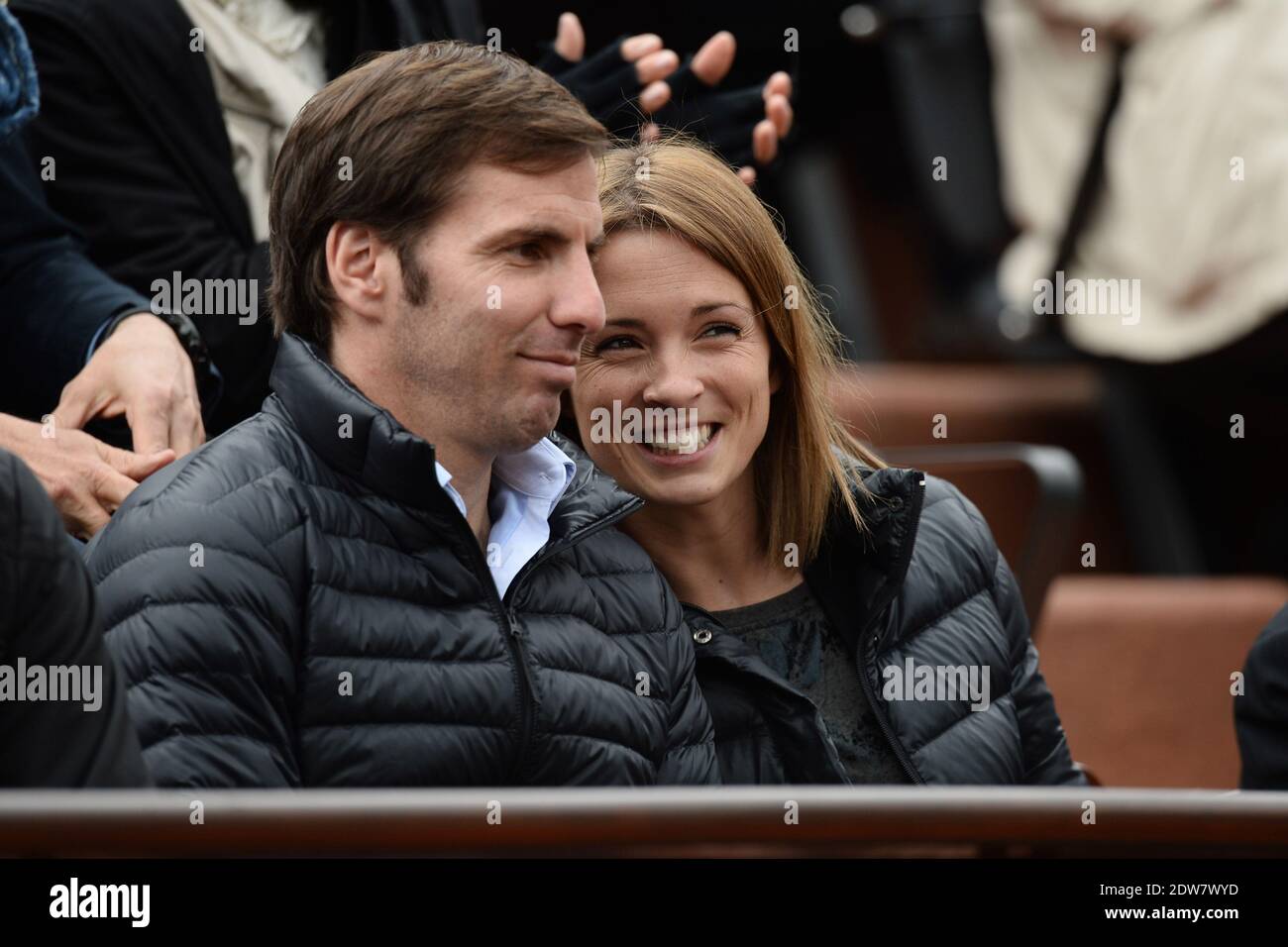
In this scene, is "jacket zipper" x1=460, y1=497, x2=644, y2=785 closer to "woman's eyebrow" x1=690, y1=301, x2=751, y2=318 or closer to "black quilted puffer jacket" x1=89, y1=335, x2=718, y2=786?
"black quilted puffer jacket" x1=89, y1=335, x2=718, y2=786

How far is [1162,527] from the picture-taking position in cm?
550

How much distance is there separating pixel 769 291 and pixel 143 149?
699mm

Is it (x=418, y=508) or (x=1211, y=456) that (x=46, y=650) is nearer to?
(x=418, y=508)

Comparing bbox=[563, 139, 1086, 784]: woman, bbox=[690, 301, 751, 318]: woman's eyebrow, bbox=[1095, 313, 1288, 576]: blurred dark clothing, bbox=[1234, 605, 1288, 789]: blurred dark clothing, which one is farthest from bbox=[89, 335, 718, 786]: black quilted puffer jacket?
bbox=[1095, 313, 1288, 576]: blurred dark clothing

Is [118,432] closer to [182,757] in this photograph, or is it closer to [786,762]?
[182,757]

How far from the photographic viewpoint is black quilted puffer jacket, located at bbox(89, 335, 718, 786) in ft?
4.92

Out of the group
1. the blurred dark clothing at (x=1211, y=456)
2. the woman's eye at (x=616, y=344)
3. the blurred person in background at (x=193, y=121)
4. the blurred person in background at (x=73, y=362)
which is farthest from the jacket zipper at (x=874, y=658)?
the blurred dark clothing at (x=1211, y=456)

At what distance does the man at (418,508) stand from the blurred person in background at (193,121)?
13.1 inches

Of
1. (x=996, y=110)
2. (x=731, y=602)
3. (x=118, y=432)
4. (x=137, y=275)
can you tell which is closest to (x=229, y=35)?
(x=137, y=275)

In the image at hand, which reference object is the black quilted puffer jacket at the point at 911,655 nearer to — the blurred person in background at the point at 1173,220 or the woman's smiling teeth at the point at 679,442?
the woman's smiling teeth at the point at 679,442

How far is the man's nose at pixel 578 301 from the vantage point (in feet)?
5.66

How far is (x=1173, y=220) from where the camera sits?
507cm

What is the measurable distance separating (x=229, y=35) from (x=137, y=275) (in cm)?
30

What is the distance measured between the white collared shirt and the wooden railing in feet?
1.92
